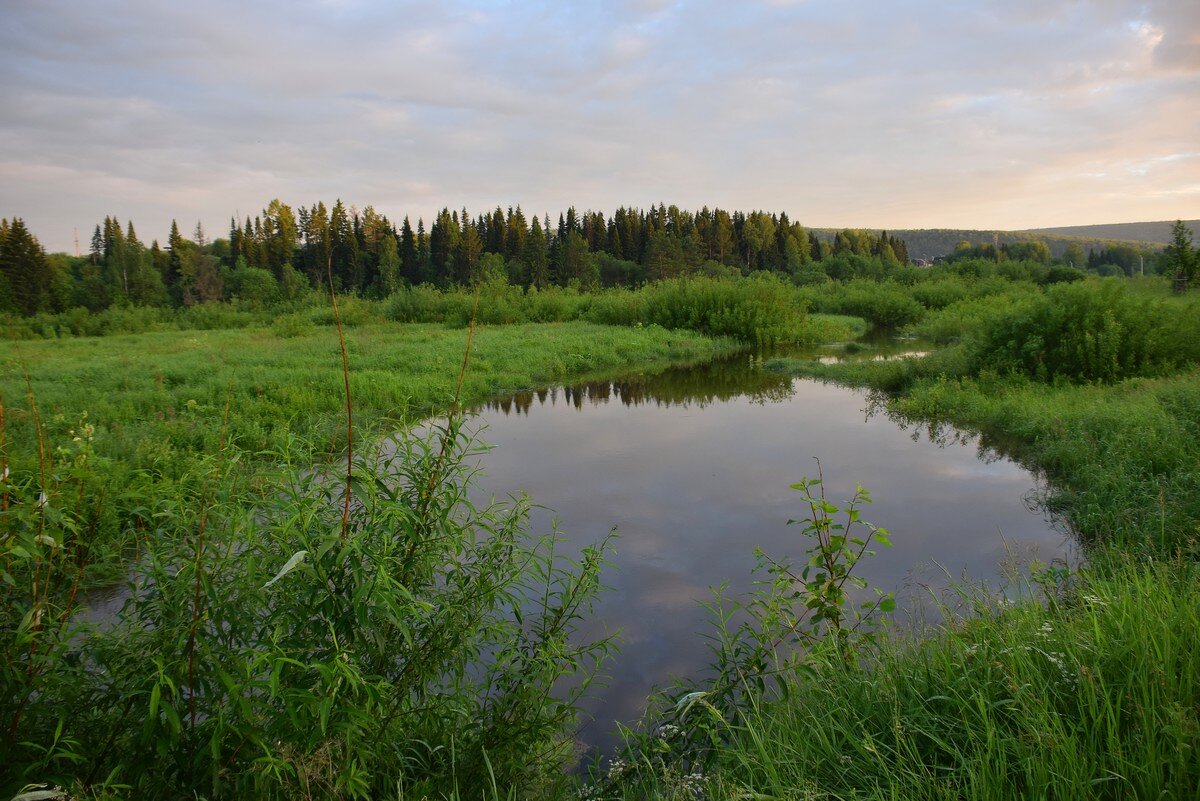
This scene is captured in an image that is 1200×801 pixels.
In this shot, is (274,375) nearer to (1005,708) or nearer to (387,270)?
(1005,708)

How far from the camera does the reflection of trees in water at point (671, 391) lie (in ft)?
40.2

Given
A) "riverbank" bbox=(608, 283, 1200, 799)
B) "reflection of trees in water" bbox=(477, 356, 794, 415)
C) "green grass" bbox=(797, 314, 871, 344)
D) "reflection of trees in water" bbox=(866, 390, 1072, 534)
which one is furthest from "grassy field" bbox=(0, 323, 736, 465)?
"reflection of trees in water" bbox=(866, 390, 1072, 534)

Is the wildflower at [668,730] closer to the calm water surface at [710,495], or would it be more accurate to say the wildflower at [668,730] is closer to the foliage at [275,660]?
the calm water surface at [710,495]

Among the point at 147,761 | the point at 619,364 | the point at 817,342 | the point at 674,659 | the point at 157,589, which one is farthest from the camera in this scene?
the point at 817,342

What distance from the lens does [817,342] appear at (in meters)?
21.6

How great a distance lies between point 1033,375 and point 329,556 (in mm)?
11546

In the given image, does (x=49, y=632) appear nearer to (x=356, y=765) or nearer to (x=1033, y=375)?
(x=356, y=765)

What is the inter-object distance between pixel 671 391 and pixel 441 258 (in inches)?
1462

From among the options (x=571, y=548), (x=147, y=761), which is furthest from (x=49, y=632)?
(x=571, y=548)

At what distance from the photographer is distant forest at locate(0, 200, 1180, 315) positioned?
1168 inches

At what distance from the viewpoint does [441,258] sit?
46.8m

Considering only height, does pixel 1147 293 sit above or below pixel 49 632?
above

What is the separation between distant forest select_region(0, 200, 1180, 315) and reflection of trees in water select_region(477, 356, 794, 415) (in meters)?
13.7

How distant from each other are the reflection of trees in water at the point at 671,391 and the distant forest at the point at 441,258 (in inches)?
539
